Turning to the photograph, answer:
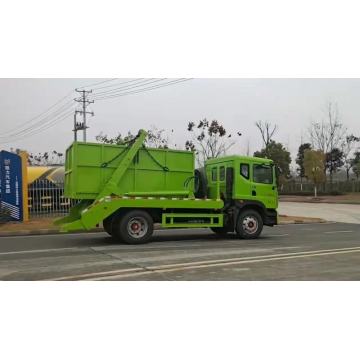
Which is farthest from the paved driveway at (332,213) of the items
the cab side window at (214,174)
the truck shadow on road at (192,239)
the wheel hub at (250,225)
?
the cab side window at (214,174)

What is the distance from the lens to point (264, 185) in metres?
13.5

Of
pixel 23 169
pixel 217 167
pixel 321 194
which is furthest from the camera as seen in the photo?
pixel 321 194

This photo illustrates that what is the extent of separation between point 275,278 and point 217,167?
20.8 feet

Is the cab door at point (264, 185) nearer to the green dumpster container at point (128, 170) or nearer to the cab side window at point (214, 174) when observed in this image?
the cab side window at point (214, 174)

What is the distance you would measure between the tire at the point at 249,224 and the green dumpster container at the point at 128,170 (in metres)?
1.72

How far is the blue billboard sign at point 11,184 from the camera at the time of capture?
18547mm

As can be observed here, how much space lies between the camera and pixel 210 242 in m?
12.2

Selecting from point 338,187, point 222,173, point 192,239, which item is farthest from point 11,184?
point 338,187

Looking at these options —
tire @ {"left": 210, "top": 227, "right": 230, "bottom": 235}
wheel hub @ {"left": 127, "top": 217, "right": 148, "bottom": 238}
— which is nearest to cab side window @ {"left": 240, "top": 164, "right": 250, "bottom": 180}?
tire @ {"left": 210, "top": 227, "right": 230, "bottom": 235}

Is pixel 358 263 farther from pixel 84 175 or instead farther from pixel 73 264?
pixel 84 175

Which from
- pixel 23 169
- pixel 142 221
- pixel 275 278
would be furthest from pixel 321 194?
pixel 275 278

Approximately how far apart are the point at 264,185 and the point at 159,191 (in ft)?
10.7

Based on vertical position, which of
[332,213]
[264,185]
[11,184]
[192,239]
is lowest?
[332,213]

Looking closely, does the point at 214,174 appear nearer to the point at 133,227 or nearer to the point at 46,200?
the point at 133,227
